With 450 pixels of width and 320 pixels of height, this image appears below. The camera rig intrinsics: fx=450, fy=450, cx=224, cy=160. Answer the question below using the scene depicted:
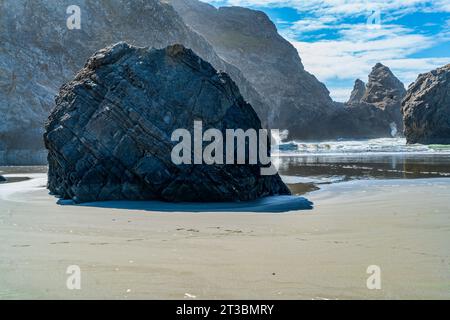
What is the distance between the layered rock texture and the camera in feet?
129

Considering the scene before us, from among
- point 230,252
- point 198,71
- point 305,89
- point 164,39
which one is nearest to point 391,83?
point 305,89

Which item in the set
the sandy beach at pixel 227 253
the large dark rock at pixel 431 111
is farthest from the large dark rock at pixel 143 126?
the large dark rock at pixel 431 111

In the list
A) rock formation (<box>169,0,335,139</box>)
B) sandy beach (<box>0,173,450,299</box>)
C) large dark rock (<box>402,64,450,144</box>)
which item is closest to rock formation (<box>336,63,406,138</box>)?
rock formation (<box>169,0,335,139</box>)

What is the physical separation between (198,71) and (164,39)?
56.1m

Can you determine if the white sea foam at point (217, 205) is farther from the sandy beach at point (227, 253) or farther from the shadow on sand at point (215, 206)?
the sandy beach at point (227, 253)

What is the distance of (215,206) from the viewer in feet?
30.3

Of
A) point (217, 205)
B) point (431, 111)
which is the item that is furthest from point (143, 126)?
point (431, 111)

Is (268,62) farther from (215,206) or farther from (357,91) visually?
(215,206)

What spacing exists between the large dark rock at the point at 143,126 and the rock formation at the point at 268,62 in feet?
240

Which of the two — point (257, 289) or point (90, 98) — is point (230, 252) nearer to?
point (257, 289)

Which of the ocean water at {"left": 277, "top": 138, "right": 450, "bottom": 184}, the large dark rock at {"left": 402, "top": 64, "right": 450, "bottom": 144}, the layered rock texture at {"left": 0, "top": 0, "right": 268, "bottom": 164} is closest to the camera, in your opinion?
the ocean water at {"left": 277, "top": 138, "right": 450, "bottom": 184}

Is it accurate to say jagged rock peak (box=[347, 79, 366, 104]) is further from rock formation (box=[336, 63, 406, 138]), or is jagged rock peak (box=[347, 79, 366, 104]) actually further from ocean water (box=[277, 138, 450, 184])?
ocean water (box=[277, 138, 450, 184])

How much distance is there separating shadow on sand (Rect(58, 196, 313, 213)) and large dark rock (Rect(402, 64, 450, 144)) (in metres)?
53.6

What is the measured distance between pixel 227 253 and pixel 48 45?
177ft
